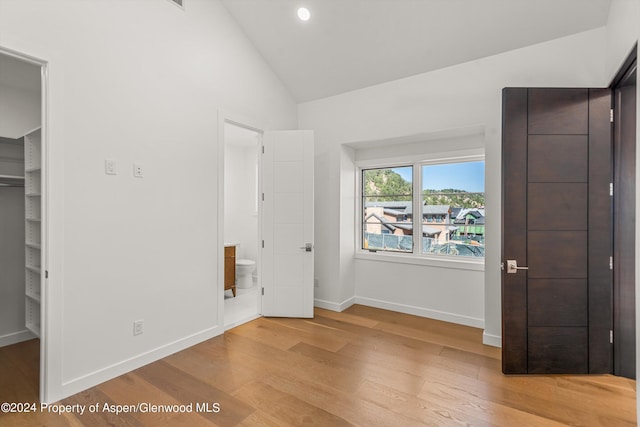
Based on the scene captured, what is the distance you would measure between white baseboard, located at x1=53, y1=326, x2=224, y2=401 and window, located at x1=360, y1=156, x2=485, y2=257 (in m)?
2.33

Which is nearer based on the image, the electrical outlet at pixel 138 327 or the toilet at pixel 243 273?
the electrical outlet at pixel 138 327

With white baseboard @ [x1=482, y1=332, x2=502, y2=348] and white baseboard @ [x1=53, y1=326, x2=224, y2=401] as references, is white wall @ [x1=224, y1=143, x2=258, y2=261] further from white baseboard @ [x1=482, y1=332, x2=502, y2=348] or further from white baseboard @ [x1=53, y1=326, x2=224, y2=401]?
white baseboard @ [x1=482, y1=332, x2=502, y2=348]

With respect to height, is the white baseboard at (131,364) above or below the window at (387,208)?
below

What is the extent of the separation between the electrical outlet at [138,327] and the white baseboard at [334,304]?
82.0 inches

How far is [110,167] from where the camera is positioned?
2.36 meters

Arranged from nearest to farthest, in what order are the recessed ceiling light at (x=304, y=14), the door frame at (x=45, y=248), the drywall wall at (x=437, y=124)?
1. the door frame at (x=45, y=248)
2. the drywall wall at (x=437, y=124)
3. the recessed ceiling light at (x=304, y=14)

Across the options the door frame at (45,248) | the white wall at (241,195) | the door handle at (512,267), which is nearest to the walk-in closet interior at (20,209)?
the door frame at (45,248)

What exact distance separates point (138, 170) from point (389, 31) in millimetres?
2601

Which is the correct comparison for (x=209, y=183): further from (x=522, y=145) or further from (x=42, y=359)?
(x=522, y=145)

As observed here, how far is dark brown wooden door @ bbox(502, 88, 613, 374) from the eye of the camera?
2379mm

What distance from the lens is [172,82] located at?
108 inches

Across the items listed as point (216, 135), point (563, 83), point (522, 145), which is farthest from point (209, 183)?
point (563, 83)

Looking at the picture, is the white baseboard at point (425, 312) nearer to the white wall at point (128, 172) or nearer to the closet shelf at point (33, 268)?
the white wall at point (128, 172)

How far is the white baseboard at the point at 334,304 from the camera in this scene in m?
3.93
